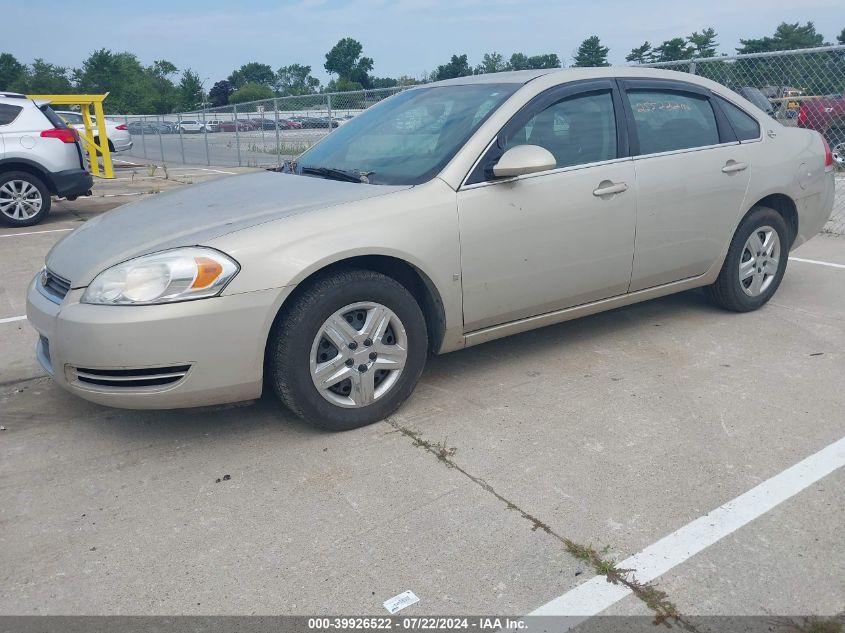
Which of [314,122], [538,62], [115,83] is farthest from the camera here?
[115,83]

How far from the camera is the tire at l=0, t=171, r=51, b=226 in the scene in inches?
374

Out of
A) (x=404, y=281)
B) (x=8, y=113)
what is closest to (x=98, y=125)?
(x=8, y=113)

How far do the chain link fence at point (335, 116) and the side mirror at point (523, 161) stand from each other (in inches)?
87.4

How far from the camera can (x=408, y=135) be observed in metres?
4.16

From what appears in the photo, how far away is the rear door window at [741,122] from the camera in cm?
483

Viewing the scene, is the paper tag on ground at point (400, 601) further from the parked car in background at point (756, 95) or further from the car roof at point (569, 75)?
the parked car in background at point (756, 95)

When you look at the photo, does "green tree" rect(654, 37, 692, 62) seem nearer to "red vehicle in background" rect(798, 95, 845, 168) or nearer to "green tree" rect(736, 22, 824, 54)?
"green tree" rect(736, 22, 824, 54)

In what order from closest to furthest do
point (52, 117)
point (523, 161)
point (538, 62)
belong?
1. point (523, 161)
2. point (52, 117)
3. point (538, 62)

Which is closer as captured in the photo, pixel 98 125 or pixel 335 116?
pixel 335 116

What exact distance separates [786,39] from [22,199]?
4626 centimetres

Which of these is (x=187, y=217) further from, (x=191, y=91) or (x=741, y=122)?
(x=191, y=91)

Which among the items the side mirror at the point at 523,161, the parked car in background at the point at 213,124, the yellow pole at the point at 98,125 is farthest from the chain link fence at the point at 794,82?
the parked car in background at the point at 213,124

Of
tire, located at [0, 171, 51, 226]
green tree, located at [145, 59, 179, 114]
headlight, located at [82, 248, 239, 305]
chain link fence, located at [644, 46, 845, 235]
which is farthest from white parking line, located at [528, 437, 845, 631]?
green tree, located at [145, 59, 179, 114]

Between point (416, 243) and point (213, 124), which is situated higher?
point (213, 124)
